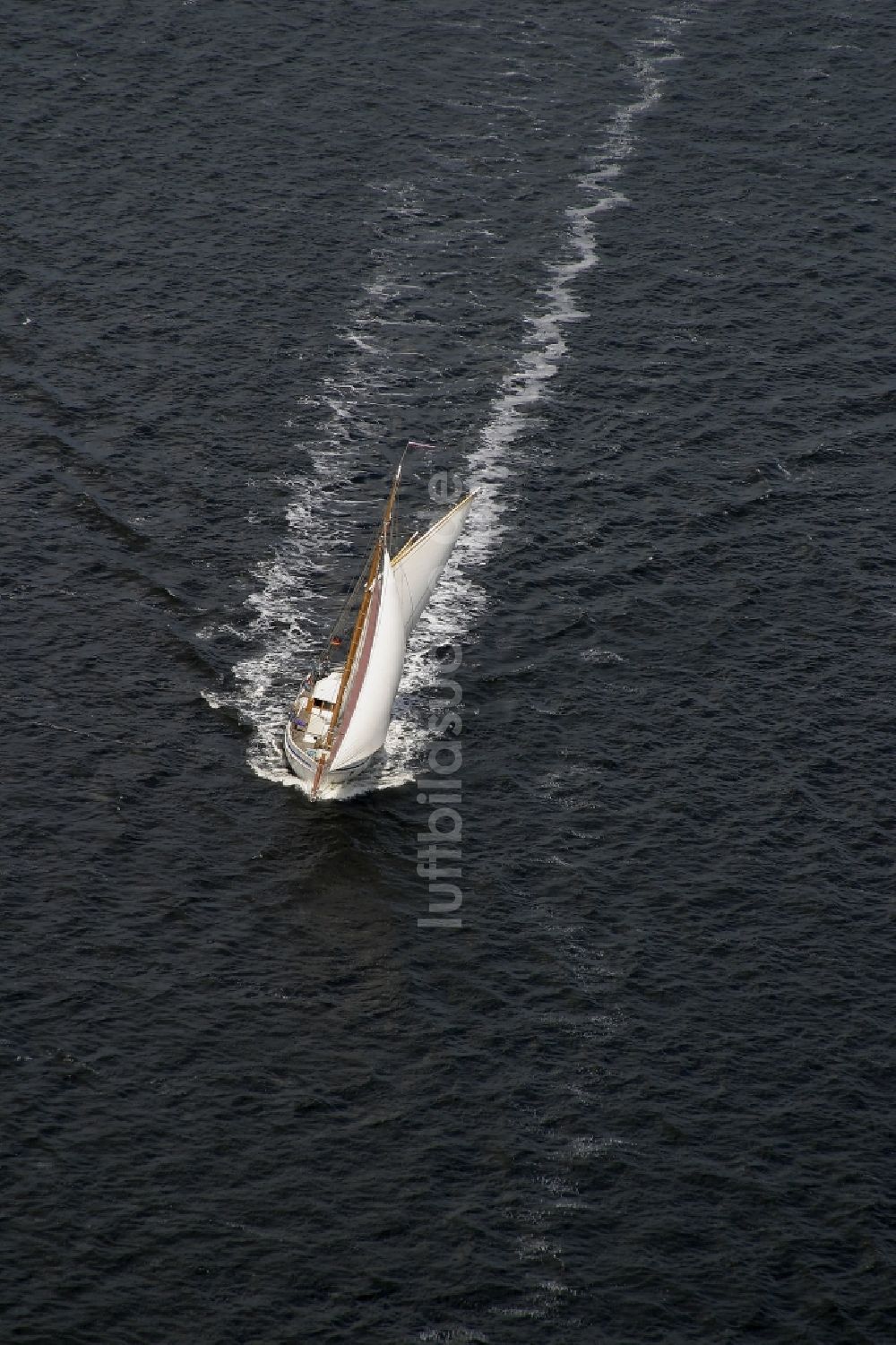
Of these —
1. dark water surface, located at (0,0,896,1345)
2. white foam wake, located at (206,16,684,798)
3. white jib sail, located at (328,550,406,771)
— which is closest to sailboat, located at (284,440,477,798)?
white jib sail, located at (328,550,406,771)

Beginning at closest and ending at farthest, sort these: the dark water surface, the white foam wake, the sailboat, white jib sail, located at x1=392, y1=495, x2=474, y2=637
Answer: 1. the dark water surface
2. the sailboat
3. the white foam wake
4. white jib sail, located at x1=392, y1=495, x2=474, y2=637

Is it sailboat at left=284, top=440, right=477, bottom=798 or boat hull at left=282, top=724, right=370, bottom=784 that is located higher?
sailboat at left=284, top=440, right=477, bottom=798

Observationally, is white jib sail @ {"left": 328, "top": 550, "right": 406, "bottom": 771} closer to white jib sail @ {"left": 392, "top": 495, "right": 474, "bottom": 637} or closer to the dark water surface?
white jib sail @ {"left": 392, "top": 495, "right": 474, "bottom": 637}

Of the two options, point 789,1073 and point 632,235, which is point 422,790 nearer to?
point 789,1073

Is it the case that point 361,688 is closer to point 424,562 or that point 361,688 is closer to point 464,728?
point 464,728

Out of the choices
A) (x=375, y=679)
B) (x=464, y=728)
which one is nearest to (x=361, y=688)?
(x=375, y=679)

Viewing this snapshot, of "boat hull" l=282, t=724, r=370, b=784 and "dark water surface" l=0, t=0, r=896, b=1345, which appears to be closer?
"dark water surface" l=0, t=0, r=896, b=1345

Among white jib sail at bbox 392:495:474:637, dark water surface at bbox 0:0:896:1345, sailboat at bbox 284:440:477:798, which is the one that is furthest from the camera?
white jib sail at bbox 392:495:474:637
